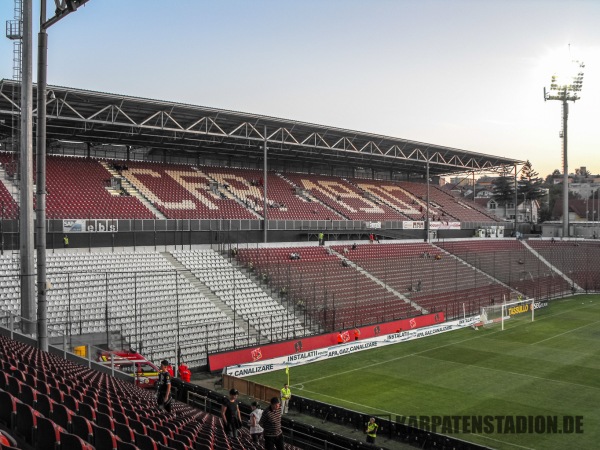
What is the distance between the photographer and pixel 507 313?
39781 mm

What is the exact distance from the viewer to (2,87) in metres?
30.2

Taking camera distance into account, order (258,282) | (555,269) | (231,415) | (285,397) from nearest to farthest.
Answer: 1. (231,415)
2. (285,397)
3. (258,282)
4. (555,269)

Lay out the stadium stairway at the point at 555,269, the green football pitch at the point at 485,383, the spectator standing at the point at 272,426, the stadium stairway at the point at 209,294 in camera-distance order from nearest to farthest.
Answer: the spectator standing at the point at 272,426
the green football pitch at the point at 485,383
the stadium stairway at the point at 209,294
the stadium stairway at the point at 555,269

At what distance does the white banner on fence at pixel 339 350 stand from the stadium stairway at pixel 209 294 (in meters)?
2.37

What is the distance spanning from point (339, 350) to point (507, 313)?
643 inches

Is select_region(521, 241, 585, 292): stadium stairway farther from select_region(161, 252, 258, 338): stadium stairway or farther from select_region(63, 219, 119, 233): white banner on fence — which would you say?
select_region(63, 219, 119, 233): white banner on fence

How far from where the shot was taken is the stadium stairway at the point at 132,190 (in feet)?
128

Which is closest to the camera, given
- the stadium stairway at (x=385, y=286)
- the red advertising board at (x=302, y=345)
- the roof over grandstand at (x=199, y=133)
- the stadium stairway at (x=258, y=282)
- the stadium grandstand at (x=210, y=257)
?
the stadium grandstand at (x=210, y=257)

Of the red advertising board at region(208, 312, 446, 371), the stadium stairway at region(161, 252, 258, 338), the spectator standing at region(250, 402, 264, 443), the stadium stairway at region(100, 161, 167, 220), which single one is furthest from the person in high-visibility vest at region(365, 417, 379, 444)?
the stadium stairway at region(100, 161, 167, 220)

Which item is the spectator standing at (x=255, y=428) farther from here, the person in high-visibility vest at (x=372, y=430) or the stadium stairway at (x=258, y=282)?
the stadium stairway at (x=258, y=282)

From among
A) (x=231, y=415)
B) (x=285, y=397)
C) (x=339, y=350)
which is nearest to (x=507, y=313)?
(x=339, y=350)

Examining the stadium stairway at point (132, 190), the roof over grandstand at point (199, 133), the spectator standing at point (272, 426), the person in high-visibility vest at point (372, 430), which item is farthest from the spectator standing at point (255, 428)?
the stadium stairway at point (132, 190)

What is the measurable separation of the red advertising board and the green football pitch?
54.9 inches

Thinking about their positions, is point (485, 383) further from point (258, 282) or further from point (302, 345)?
point (258, 282)
